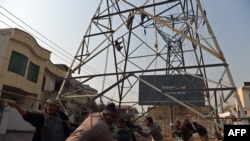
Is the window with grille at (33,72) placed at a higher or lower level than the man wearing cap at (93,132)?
higher

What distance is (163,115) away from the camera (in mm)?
16156

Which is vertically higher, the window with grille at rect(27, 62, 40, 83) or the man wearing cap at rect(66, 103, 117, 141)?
the window with grille at rect(27, 62, 40, 83)

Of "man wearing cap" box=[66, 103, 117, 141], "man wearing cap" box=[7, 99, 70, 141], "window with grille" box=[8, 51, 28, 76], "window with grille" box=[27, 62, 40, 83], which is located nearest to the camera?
"man wearing cap" box=[66, 103, 117, 141]

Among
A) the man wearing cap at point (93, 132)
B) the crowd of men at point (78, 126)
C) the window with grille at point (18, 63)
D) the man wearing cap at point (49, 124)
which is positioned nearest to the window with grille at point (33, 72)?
the window with grille at point (18, 63)

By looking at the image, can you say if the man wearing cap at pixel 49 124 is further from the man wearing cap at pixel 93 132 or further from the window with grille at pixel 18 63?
the window with grille at pixel 18 63

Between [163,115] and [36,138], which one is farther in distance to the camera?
[163,115]

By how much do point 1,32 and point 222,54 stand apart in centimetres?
2101

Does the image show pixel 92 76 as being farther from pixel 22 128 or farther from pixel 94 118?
pixel 22 128

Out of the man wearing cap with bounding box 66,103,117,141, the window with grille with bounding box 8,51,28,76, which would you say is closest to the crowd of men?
the man wearing cap with bounding box 66,103,117,141

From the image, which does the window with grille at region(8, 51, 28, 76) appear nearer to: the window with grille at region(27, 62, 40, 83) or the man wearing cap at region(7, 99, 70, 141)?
the window with grille at region(27, 62, 40, 83)

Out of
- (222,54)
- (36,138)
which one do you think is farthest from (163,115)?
(36,138)

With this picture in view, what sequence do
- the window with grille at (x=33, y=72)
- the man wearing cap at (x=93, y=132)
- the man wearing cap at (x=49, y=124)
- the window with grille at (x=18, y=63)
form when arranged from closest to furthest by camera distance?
the man wearing cap at (x=93, y=132), the man wearing cap at (x=49, y=124), the window with grille at (x=18, y=63), the window with grille at (x=33, y=72)

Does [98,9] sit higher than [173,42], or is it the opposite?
[173,42]

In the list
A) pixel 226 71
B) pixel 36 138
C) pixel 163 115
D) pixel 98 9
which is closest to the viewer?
pixel 36 138
